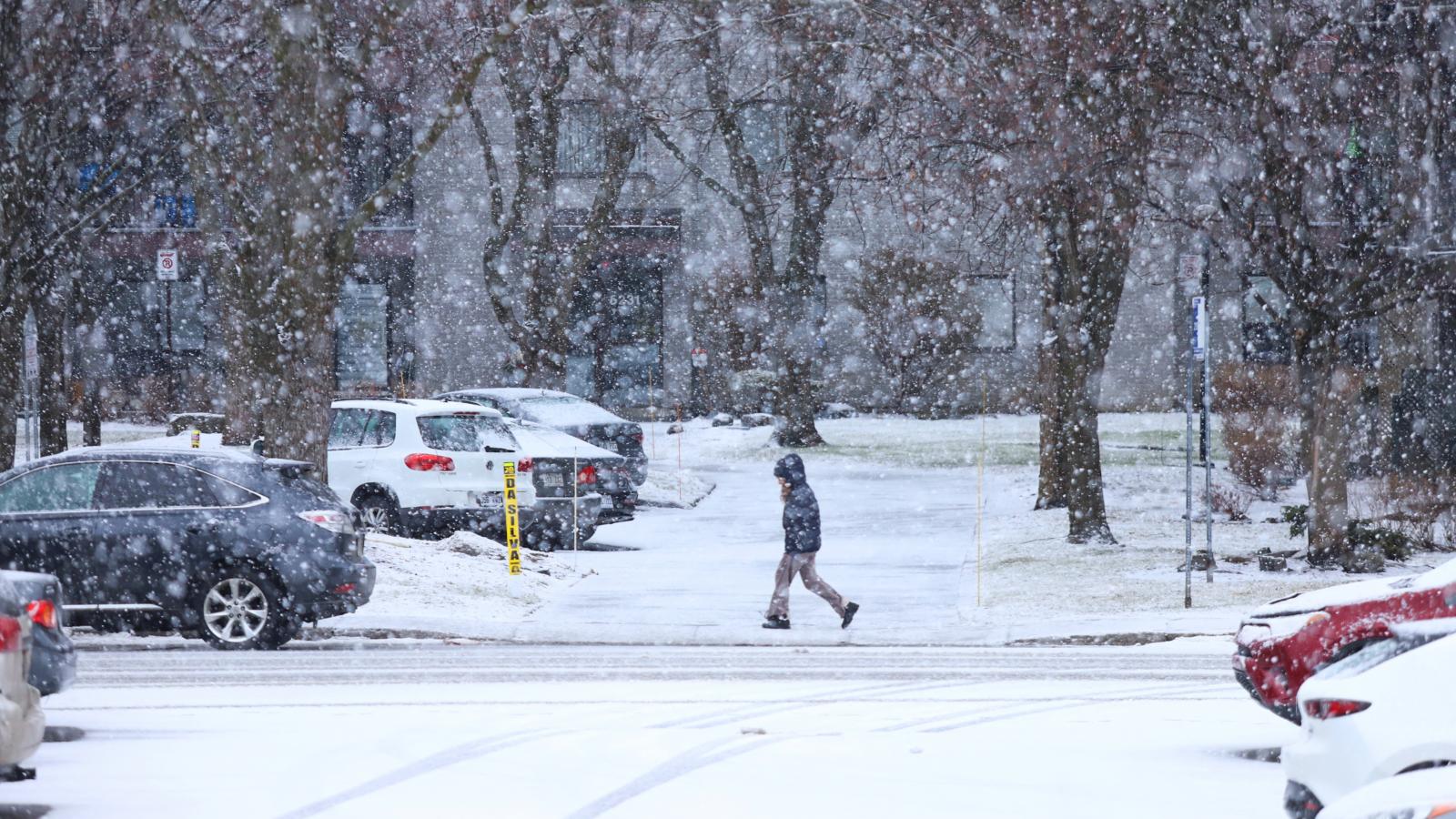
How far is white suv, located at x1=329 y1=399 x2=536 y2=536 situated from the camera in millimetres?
18812

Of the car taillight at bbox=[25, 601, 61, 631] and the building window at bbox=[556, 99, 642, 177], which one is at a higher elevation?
the building window at bbox=[556, 99, 642, 177]

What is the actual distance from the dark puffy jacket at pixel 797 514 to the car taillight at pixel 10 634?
8.55 m

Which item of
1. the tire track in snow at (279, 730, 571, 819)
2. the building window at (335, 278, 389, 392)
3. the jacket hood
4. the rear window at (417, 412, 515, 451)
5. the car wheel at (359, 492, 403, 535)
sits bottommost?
the tire track in snow at (279, 730, 571, 819)

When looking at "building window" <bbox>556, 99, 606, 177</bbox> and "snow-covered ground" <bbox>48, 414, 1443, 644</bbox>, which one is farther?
"building window" <bbox>556, 99, 606, 177</bbox>

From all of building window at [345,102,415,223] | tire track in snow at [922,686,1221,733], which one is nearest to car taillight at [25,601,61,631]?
tire track in snow at [922,686,1221,733]

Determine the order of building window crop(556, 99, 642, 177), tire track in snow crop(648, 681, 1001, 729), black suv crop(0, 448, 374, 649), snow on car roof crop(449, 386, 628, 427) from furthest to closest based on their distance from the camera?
building window crop(556, 99, 642, 177) < snow on car roof crop(449, 386, 628, 427) < black suv crop(0, 448, 374, 649) < tire track in snow crop(648, 681, 1001, 729)

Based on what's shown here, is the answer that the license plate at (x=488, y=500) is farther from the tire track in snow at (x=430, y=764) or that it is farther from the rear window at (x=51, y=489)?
the tire track in snow at (x=430, y=764)

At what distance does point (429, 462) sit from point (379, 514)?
857mm

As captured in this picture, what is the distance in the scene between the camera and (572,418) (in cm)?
2377

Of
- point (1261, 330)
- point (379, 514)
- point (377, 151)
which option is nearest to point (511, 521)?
point (379, 514)

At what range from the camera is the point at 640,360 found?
44438 mm

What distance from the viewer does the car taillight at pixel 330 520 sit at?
525 inches

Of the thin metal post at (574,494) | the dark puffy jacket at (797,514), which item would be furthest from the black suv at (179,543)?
the thin metal post at (574,494)

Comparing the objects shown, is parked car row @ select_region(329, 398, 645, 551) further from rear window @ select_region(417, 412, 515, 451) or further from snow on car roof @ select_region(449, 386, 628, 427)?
snow on car roof @ select_region(449, 386, 628, 427)
